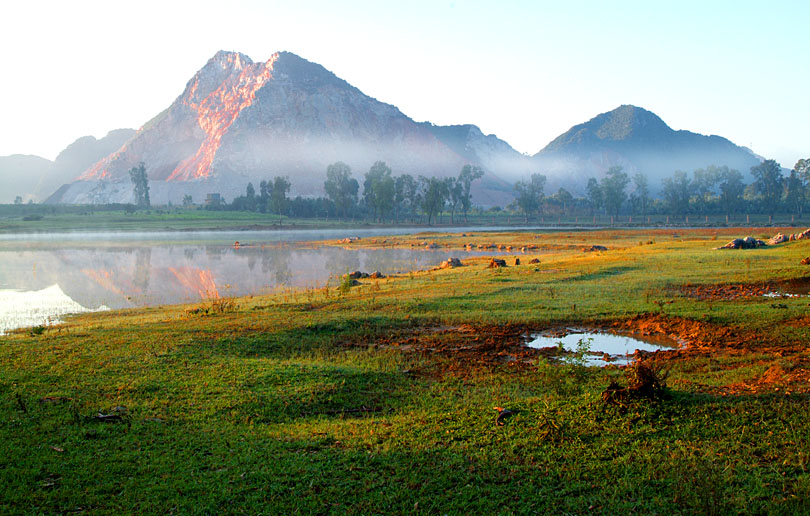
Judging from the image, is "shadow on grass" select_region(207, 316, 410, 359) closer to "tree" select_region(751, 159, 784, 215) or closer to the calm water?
the calm water

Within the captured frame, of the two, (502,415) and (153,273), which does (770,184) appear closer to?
(153,273)

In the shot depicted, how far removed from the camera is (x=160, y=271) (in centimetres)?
3678

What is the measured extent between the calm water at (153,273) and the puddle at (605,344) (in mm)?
15981

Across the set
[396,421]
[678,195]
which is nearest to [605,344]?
[396,421]

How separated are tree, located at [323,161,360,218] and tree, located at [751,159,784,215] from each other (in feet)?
335

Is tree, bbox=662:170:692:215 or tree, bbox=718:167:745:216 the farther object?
tree, bbox=662:170:692:215

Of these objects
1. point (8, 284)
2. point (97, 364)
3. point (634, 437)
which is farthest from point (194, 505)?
point (8, 284)

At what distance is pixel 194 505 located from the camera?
5539 millimetres

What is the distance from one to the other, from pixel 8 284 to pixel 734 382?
34.7 metres

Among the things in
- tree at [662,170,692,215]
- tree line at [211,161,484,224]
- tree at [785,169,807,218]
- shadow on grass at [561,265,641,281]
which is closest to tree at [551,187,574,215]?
tree at [662,170,692,215]

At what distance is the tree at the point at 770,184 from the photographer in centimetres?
13275

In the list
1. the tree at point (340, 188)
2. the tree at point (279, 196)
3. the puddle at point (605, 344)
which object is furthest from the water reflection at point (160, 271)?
the tree at point (340, 188)

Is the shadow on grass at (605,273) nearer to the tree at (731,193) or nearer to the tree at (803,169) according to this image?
the tree at (731,193)

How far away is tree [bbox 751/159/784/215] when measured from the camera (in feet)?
436
